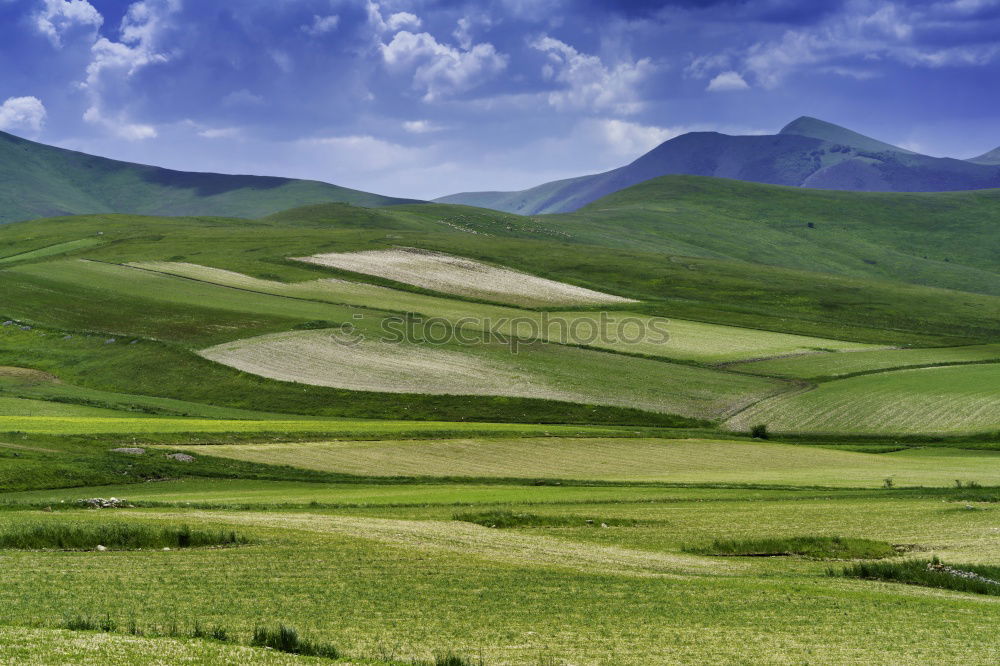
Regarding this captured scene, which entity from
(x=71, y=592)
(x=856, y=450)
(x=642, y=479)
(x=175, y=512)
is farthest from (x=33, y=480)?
(x=856, y=450)

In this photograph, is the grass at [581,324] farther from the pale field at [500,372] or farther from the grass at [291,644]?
the grass at [291,644]

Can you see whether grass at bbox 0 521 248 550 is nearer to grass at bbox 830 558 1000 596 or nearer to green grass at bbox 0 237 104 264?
grass at bbox 830 558 1000 596

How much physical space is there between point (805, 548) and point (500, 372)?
50.3m

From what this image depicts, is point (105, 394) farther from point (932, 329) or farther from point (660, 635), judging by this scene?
point (932, 329)

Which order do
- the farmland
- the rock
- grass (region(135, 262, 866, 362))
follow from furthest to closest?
1. grass (region(135, 262, 866, 362))
2. the rock
3. the farmland

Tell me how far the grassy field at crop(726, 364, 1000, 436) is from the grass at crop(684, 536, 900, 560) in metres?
36.6

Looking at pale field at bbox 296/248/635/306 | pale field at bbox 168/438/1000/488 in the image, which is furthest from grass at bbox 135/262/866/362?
pale field at bbox 168/438/1000/488

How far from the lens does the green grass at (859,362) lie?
3511 inches

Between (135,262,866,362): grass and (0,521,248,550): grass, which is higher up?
(135,262,866,362): grass

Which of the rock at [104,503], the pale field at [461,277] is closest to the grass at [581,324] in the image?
the pale field at [461,277]

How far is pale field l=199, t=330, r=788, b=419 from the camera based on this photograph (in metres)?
77.8

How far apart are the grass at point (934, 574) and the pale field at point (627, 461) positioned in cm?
1960

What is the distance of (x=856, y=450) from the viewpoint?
216 ft

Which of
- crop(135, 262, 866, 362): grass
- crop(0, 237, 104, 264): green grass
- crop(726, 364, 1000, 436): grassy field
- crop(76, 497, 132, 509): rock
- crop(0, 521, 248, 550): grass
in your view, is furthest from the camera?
crop(0, 237, 104, 264): green grass
